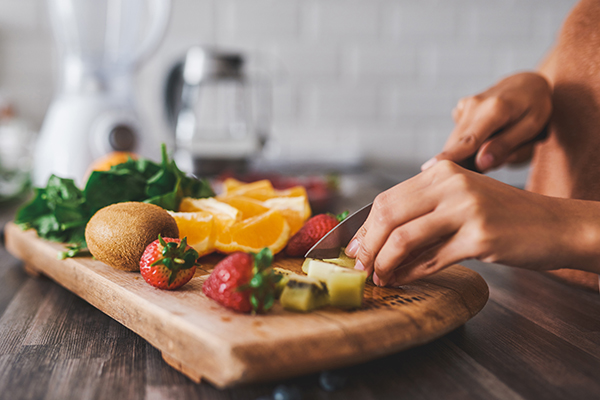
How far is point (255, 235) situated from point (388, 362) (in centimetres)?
30

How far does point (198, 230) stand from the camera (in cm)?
68

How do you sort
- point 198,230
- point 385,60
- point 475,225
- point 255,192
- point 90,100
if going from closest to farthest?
point 475,225, point 198,230, point 255,192, point 90,100, point 385,60

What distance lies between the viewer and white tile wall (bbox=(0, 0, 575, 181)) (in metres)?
2.24

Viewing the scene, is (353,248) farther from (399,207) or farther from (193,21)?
(193,21)

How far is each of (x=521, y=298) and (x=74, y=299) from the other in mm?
626

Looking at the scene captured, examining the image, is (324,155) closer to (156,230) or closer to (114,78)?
(114,78)

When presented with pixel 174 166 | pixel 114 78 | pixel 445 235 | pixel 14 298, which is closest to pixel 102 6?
pixel 114 78

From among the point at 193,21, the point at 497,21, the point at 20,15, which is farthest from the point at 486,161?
the point at 497,21

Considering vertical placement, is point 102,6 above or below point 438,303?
above

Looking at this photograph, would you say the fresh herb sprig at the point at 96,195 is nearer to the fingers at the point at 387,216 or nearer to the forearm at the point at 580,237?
the fingers at the point at 387,216

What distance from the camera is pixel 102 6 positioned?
137cm

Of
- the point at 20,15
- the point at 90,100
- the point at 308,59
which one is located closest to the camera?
the point at 90,100

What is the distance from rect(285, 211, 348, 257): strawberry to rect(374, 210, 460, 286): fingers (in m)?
0.19

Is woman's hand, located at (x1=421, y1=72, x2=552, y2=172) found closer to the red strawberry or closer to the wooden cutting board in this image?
the wooden cutting board
